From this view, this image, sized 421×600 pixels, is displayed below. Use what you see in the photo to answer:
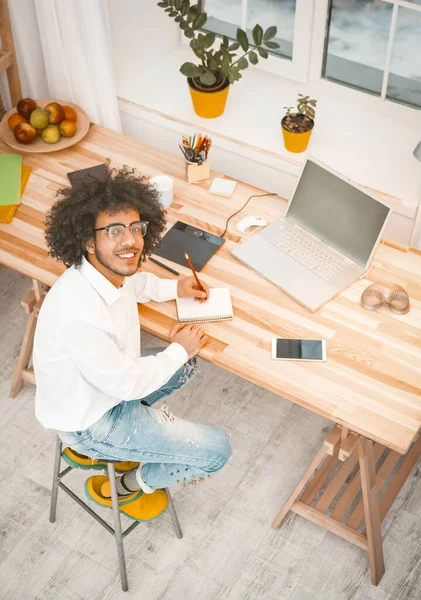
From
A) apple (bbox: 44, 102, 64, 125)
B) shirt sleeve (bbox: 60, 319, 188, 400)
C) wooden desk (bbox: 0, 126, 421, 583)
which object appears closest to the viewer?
shirt sleeve (bbox: 60, 319, 188, 400)

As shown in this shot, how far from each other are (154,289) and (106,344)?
369 mm

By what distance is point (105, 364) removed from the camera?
76.5 inches

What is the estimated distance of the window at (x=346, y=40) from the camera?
287 centimetres

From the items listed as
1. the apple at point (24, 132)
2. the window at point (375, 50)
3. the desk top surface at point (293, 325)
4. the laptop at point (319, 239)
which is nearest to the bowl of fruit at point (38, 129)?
the apple at point (24, 132)

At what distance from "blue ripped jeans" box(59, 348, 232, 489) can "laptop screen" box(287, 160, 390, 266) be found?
759mm

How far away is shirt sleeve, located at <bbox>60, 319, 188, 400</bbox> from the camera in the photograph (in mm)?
1935

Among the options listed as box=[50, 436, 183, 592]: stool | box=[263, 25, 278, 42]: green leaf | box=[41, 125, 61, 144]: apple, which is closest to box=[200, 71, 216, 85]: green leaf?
box=[263, 25, 278, 42]: green leaf

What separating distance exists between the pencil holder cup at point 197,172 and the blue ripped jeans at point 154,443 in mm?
900

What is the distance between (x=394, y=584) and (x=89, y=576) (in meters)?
1.04

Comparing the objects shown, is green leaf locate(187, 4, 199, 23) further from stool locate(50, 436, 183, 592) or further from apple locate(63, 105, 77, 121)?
stool locate(50, 436, 183, 592)

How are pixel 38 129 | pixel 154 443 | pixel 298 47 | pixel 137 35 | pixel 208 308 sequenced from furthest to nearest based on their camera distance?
pixel 137 35, pixel 298 47, pixel 38 129, pixel 208 308, pixel 154 443

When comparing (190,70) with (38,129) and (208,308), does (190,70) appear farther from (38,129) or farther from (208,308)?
(208,308)

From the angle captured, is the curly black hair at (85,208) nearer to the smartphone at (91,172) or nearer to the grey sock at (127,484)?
the smartphone at (91,172)

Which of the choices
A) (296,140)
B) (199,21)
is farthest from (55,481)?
(199,21)
